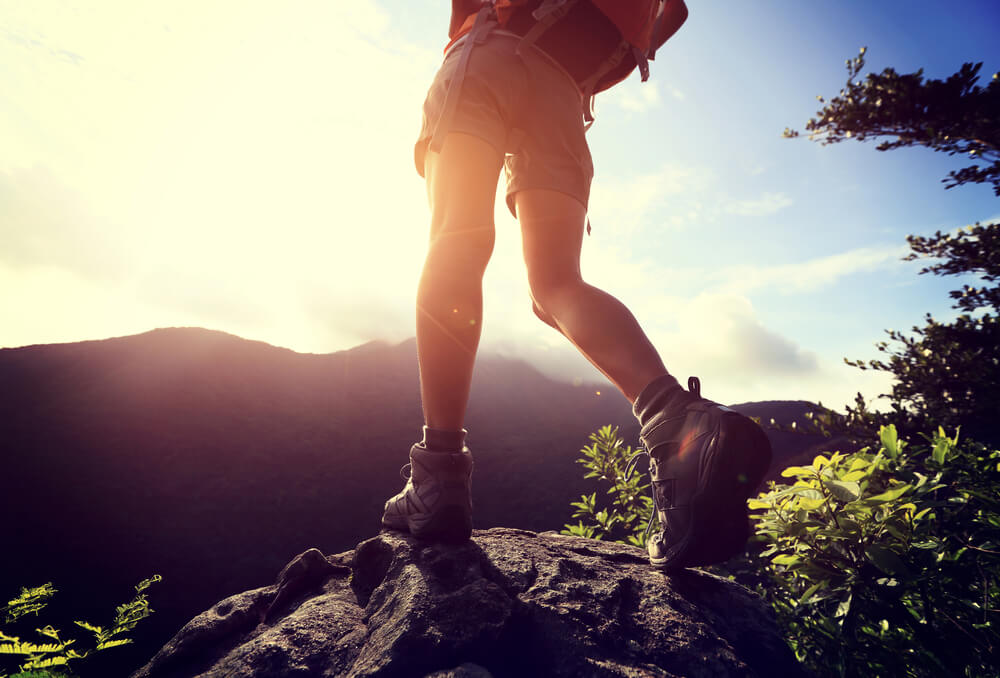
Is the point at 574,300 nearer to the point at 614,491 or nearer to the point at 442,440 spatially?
the point at 442,440

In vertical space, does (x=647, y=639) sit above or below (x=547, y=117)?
below

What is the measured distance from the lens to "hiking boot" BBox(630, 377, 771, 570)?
3.40ft

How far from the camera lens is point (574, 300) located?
4.26 feet

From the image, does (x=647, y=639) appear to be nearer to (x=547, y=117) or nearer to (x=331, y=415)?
(x=547, y=117)

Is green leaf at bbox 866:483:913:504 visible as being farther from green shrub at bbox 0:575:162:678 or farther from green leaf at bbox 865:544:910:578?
green shrub at bbox 0:575:162:678

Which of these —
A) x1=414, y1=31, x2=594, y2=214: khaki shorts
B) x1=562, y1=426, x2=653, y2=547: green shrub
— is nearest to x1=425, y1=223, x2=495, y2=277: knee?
x1=414, y1=31, x2=594, y2=214: khaki shorts

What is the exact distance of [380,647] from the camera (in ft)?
3.07

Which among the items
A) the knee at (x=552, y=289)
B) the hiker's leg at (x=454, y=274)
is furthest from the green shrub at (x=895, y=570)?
the hiker's leg at (x=454, y=274)

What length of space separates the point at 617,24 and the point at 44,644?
2112 millimetres

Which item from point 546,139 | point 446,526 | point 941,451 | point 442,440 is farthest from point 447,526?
point 941,451

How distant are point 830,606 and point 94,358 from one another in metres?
14.6

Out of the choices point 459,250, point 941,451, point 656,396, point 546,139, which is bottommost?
point 941,451

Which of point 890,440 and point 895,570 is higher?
point 890,440

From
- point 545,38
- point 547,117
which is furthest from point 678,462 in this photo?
point 545,38
